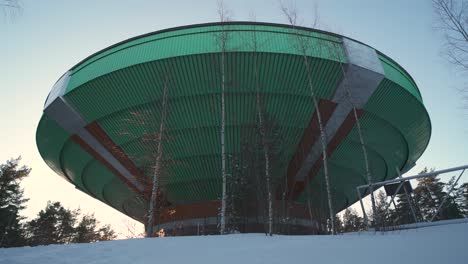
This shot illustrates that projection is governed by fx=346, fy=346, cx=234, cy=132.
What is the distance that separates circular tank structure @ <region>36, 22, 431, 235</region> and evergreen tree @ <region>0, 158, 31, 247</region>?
24.4 feet

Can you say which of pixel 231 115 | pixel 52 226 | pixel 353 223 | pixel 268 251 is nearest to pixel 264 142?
pixel 268 251

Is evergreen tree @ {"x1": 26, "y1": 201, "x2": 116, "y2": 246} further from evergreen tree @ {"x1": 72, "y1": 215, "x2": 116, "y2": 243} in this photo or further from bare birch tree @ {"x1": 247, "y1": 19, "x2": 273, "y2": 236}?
bare birch tree @ {"x1": 247, "y1": 19, "x2": 273, "y2": 236}

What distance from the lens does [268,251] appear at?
7.06 m

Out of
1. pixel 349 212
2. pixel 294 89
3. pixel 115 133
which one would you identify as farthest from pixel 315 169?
pixel 349 212

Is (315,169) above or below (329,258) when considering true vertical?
above

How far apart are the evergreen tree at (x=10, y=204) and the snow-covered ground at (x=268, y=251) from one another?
84.7 feet

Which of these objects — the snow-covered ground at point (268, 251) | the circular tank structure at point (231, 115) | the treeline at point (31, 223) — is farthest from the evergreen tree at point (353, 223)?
the treeline at point (31, 223)

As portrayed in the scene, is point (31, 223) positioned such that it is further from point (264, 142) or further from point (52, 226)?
point (264, 142)

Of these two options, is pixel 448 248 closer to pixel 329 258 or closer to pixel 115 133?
pixel 329 258

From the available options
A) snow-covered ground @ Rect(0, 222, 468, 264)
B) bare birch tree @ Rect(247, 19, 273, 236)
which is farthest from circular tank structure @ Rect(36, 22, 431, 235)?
snow-covered ground @ Rect(0, 222, 468, 264)

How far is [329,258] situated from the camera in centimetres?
618

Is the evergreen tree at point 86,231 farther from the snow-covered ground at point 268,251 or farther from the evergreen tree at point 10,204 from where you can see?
the snow-covered ground at point 268,251

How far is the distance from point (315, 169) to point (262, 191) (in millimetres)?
9665

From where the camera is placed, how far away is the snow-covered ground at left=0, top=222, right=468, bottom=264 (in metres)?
5.98
